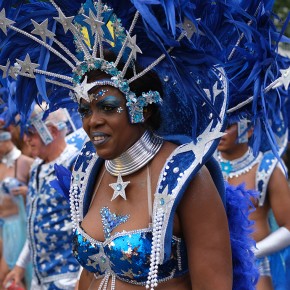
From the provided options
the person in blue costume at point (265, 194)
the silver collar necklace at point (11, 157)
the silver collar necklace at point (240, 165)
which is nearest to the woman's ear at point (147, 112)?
the person in blue costume at point (265, 194)

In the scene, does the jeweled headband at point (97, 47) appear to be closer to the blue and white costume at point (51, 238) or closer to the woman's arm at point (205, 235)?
the woman's arm at point (205, 235)

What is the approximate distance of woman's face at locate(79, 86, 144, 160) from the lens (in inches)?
139

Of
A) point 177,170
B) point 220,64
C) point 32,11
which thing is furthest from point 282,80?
point 32,11

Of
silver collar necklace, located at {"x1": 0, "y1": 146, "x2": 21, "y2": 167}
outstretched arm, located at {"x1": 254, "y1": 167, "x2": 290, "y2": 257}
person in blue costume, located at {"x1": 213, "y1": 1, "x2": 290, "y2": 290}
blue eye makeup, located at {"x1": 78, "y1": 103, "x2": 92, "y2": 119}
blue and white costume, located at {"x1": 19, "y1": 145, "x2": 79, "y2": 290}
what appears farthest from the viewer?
silver collar necklace, located at {"x1": 0, "y1": 146, "x2": 21, "y2": 167}

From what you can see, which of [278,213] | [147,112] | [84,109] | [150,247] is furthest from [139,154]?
[278,213]

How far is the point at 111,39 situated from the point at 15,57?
0.60 metres

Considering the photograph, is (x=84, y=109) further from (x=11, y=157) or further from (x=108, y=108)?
(x=11, y=157)

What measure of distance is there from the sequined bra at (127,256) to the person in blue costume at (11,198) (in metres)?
3.88

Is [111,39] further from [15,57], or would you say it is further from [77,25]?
[15,57]

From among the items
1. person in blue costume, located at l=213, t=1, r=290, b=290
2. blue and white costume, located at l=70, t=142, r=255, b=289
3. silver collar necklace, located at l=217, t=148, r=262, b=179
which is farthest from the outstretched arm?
blue and white costume, located at l=70, t=142, r=255, b=289

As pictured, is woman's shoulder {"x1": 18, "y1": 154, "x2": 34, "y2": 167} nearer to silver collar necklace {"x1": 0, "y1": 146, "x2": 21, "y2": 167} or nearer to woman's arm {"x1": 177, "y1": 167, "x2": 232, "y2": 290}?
silver collar necklace {"x1": 0, "y1": 146, "x2": 21, "y2": 167}

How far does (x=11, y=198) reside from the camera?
7711 millimetres

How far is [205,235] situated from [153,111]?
0.62 meters

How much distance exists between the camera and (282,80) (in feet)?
12.4
